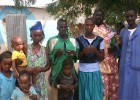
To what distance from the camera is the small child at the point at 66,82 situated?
442cm

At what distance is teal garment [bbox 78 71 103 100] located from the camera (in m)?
4.63

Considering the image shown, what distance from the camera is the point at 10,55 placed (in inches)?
165

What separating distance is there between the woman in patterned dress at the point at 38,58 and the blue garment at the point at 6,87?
35 cm

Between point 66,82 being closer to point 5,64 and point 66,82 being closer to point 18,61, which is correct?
point 18,61

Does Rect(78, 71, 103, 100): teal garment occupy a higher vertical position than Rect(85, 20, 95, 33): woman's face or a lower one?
lower

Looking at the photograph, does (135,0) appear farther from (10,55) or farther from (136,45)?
(10,55)

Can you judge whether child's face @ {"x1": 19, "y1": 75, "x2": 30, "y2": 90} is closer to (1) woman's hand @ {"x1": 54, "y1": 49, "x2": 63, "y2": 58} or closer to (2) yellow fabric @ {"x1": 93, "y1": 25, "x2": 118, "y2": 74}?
(1) woman's hand @ {"x1": 54, "y1": 49, "x2": 63, "y2": 58}

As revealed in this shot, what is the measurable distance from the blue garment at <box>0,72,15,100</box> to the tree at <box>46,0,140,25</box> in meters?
3.61

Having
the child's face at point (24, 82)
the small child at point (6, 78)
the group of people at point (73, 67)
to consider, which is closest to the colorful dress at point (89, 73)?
the group of people at point (73, 67)

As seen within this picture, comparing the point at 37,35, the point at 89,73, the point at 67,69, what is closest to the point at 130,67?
the point at 89,73

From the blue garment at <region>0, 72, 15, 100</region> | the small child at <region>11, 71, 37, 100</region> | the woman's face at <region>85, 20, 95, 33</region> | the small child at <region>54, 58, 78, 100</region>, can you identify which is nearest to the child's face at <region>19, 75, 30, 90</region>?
the small child at <region>11, 71, 37, 100</region>

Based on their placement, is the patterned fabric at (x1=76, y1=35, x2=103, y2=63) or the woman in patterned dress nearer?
the woman in patterned dress

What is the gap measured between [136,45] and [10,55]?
6.13 feet

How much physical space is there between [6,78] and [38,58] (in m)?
0.53
